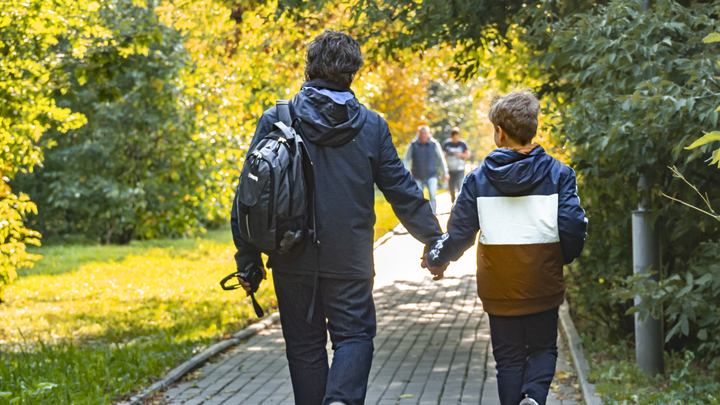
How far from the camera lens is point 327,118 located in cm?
347

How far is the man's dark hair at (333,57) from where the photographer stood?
11.6 feet

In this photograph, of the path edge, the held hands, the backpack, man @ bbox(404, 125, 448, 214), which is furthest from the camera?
man @ bbox(404, 125, 448, 214)

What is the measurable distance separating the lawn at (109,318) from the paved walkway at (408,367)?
1.40 ft

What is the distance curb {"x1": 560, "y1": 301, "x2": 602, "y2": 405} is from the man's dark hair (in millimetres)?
2544

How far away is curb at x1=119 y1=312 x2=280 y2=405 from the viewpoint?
554cm

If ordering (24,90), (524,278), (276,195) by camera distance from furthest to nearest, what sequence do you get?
(24,90) → (524,278) → (276,195)

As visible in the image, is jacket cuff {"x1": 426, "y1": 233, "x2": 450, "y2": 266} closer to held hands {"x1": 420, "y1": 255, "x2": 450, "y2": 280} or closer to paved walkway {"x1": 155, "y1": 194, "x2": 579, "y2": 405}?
held hands {"x1": 420, "y1": 255, "x2": 450, "y2": 280}

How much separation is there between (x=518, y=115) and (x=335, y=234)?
3.24 feet

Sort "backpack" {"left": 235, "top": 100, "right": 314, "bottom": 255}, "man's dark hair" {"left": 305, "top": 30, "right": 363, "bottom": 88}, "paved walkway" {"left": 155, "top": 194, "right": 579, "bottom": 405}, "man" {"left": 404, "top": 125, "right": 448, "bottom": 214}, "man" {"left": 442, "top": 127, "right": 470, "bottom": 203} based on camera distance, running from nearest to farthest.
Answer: "backpack" {"left": 235, "top": 100, "right": 314, "bottom": 255} < "man's dark hair" {"left": 305, "top": 30, "right": 363, "bottom": 88} < "paved walkway" {"left": 155, "top": 194, "right": 579, "bottom": 405} < "man" {"left": 404, "top": 125, "right": 448, "bottom": 214} < "man" {"left": 442, "top": 127, "right": 470, "bottom": 203}

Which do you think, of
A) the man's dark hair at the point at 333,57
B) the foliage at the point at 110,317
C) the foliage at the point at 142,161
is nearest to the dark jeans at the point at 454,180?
the foliage at the point at 142,161

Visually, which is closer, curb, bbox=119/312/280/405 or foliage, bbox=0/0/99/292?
curb, bbox=119/312/280/405

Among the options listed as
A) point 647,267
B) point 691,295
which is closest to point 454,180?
point 647,267

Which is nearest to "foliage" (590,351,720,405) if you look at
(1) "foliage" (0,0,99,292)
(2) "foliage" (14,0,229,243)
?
(1) "foliage" (0,0,99,292)

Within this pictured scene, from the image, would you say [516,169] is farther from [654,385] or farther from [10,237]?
[10,237]
